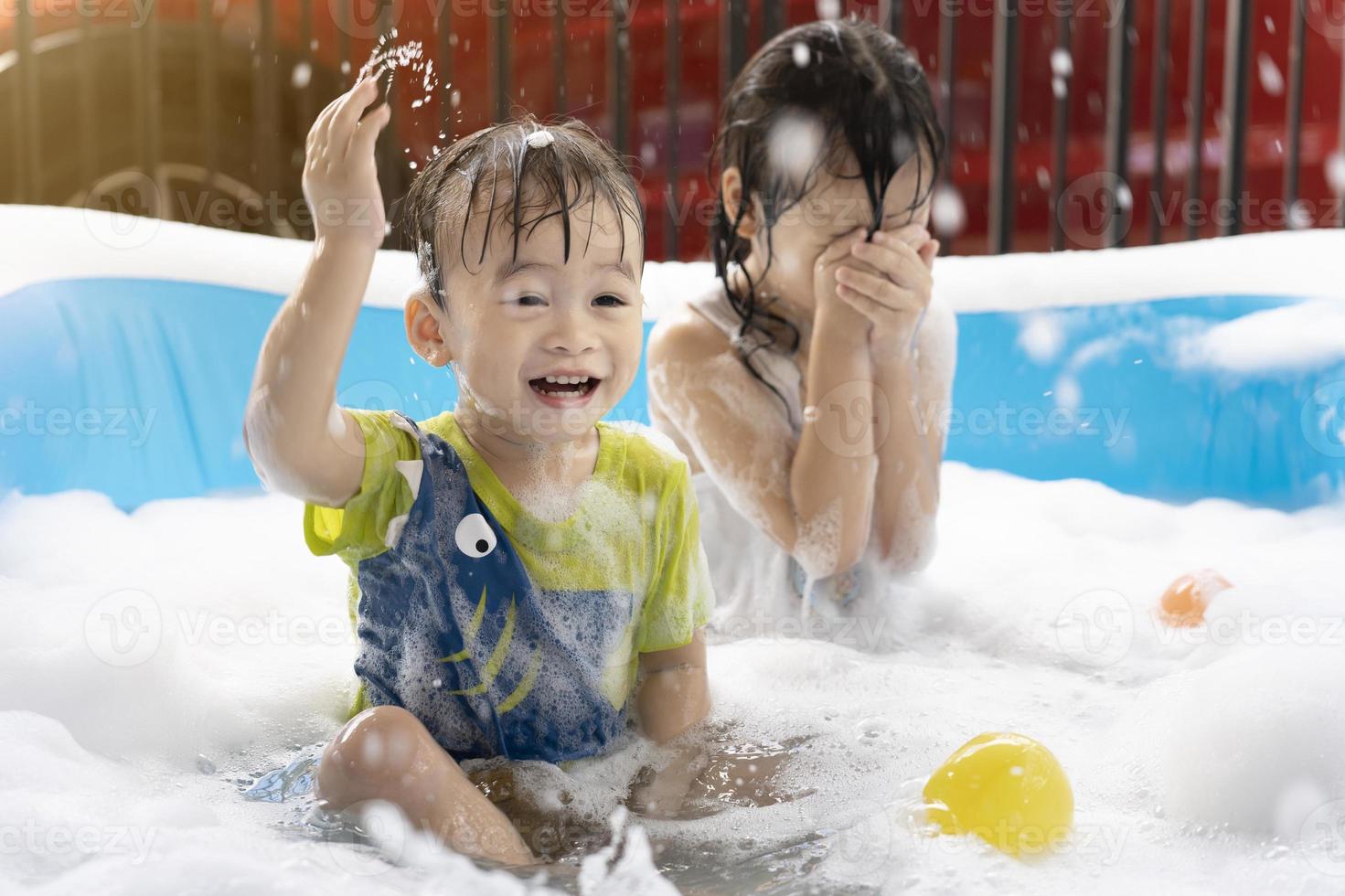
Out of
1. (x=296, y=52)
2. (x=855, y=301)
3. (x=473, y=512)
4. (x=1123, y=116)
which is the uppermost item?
(x=296, y=52)

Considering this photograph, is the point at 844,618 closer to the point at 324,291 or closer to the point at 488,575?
the point at 488,575

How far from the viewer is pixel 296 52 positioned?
11.8 feet

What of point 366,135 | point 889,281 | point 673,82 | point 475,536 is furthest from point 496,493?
point 673,82

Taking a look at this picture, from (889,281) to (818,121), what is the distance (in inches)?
9.4

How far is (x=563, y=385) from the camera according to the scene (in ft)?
4.06

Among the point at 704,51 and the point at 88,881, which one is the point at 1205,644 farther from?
the point at 704,51

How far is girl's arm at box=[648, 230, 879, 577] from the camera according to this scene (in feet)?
5.65

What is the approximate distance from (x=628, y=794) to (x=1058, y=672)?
89 centimetres

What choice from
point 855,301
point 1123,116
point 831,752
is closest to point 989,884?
point 831,752

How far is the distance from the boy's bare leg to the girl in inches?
31.0

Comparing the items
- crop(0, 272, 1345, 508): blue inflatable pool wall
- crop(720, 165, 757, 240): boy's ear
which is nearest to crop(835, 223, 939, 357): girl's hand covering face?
crop(720, 165, 757, 240): boy's ear

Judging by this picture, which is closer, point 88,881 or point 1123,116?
point 88,881

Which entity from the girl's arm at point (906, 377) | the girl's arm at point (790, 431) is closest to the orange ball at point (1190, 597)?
the girl's arm at point (906, 377)

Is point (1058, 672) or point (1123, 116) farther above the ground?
point (1123, 116)
